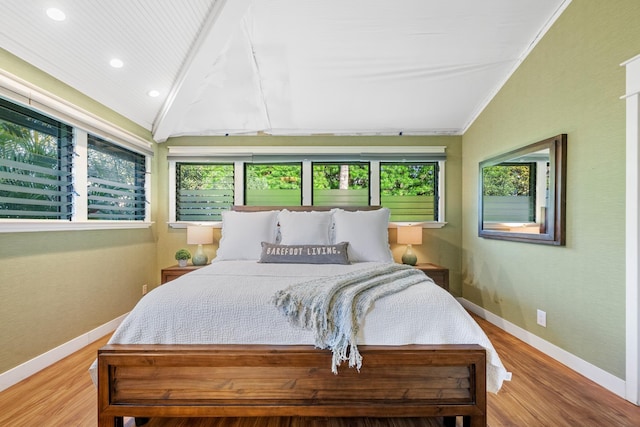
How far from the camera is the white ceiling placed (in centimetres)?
203

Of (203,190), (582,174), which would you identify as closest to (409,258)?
(582,174)

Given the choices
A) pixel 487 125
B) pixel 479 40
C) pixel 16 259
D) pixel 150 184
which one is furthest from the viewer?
pixel 150 184

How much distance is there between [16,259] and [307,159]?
8.80 feet

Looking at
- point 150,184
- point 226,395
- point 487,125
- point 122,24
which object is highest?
point 122,24

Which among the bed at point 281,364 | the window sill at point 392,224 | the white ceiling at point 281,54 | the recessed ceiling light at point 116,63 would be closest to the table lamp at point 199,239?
the window sill at point 392,224

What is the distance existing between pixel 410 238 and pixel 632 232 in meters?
1.77

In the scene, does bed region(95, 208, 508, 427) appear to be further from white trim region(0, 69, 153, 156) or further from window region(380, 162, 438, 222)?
window region(380, 162, 438, 222)

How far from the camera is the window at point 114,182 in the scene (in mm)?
2652

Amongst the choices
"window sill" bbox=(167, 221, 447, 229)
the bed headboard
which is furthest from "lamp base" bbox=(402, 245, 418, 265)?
the bed headboard

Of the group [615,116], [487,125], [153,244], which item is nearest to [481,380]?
[615,116]

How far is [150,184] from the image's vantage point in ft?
11.4

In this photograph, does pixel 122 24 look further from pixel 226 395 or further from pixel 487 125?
pixel 487 125

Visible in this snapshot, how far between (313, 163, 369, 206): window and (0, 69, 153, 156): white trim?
206cm

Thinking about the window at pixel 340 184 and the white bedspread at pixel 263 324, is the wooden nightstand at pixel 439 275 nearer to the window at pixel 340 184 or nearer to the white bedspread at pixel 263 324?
the window at pixel 340 184
